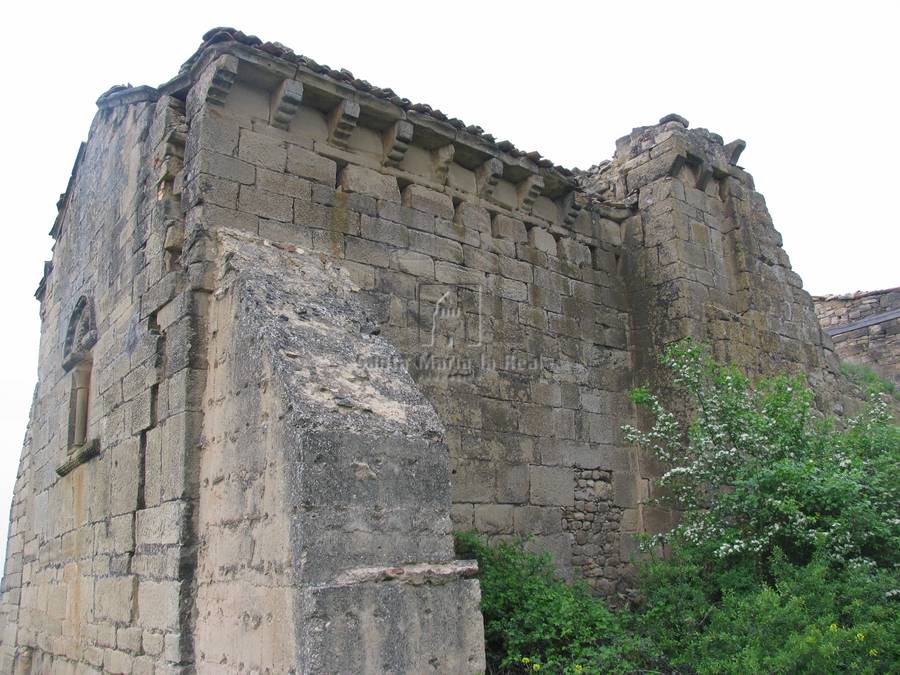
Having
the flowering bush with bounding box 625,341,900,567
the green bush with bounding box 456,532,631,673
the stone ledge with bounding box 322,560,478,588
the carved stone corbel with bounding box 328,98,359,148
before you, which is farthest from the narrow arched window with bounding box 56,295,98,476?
the flowering bush with bounding box 625,341,900,567

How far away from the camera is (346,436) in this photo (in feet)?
12.5

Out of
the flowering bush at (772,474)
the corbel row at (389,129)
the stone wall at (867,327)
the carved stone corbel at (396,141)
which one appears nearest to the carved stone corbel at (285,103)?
the corbel row at (389,129)

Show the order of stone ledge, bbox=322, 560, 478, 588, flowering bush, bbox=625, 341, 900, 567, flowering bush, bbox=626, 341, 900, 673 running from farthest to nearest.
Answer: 1. flowering bush, bbox=625, 341, 900, 567
2. flowering bush, bbox=626, 341, 900, 673
3. stone ledge, bbox=322, 560, 478, 588

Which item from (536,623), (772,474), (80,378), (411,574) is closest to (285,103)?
(80,378)

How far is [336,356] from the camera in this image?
4453mm

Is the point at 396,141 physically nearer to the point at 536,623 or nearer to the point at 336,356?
the point at 336,356

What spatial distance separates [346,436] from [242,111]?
10.2ft

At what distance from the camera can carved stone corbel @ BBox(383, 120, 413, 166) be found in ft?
21.0

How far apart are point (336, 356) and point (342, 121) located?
244 cm

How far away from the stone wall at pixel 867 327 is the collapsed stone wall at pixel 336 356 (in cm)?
485

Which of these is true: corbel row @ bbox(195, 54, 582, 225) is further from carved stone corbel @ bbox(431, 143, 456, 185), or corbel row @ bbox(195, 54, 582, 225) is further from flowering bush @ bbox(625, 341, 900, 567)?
flowering bush @ bbox(625, 341, 900, 567)

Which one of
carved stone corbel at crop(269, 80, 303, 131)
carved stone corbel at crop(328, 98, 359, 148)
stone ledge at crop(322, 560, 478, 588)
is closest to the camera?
stone ledge at crop(322, 560, 478, 588)

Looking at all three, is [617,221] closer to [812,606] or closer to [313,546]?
[812,606]

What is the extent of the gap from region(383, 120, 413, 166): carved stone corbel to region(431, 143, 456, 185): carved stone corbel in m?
0.35
